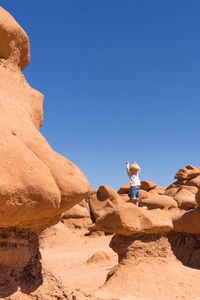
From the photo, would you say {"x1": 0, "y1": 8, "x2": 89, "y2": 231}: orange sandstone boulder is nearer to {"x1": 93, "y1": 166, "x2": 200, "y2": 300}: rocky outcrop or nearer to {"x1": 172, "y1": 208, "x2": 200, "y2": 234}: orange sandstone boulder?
{"x1": 93, "y1": 166, "x2": 200, "y2": 300}: rocky outcrop

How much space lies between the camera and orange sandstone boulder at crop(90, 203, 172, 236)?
4992 millimetres

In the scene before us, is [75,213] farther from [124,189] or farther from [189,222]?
[189,222]

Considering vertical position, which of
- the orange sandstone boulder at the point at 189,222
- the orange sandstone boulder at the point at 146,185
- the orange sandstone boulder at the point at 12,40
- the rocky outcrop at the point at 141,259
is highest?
the orange sandstone boulder at the point at 146,185

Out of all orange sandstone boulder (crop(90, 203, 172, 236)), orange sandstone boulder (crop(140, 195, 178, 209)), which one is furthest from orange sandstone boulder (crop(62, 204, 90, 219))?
orange sandstone boulder (crop(90, 203, 172, 236))

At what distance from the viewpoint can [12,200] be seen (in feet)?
6.73

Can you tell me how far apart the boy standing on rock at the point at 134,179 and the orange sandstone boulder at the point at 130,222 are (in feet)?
3.39

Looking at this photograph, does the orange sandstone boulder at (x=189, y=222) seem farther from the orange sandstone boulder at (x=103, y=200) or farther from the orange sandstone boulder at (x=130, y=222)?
the orange sandstone boulder at (x=103, y=200)

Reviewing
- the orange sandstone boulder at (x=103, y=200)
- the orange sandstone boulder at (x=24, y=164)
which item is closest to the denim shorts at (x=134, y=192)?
the orange sandstone boulder at (x=24, y=164)

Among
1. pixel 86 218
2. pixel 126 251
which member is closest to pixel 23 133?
pixel 126 251

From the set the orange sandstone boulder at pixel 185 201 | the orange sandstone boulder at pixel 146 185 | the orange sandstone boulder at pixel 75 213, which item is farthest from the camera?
the orange sandstone boulder at pixel 146 185

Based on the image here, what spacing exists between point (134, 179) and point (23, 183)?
14.7ft

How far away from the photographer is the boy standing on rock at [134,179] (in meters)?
6.31

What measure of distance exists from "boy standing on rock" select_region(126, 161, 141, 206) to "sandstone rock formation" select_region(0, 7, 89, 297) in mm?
3483

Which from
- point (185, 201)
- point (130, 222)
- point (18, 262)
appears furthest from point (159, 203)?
point (18, 262)
